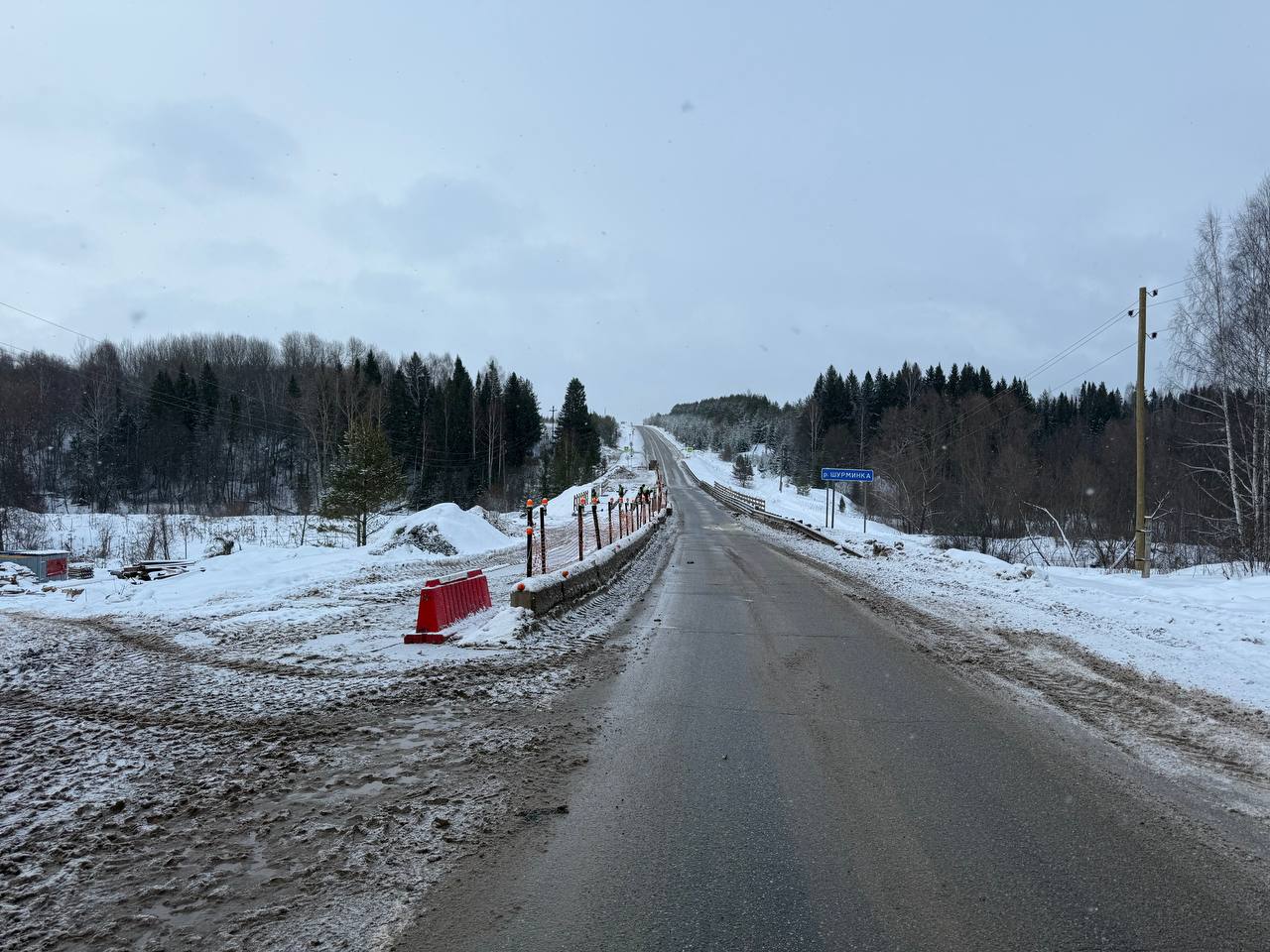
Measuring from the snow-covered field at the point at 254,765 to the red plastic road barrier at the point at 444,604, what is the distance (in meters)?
0.22

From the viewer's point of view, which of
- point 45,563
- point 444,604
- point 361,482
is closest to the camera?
point 444,604

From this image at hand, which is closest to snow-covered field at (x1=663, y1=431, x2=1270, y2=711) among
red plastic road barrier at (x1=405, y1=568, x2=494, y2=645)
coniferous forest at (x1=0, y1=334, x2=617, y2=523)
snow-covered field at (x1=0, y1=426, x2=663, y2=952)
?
snow-covered field at (x1=0, y1=426, x2=663, y2=952)

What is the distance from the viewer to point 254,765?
434 cm

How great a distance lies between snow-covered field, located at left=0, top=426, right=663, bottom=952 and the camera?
9.34 ft

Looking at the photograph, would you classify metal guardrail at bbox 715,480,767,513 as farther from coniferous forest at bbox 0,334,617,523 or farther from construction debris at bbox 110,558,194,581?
construction debris at bbox 110,558,194,581

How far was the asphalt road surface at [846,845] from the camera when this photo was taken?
8.97 feet

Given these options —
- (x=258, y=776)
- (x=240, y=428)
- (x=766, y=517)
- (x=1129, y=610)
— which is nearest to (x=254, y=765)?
(x=258, y=776)

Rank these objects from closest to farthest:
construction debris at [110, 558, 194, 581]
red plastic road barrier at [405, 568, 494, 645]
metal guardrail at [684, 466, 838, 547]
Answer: red plastic road barrier at [405, 568, 494, 645], construction debris at [110, 558, 194, 581], metal guardrail at [684, 466, 838, 547]

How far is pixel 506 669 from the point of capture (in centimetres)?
687

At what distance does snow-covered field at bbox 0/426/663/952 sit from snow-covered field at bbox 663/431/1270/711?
6137 millimetres

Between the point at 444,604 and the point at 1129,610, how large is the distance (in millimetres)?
10425

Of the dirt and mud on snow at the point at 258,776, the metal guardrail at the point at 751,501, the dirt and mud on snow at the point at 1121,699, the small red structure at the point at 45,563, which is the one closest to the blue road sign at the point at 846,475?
the metal guardrail at the point at 751,501

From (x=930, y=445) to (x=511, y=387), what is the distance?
5237 centimetres

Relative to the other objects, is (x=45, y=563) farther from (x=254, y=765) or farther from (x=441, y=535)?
(x=254, y=765)
